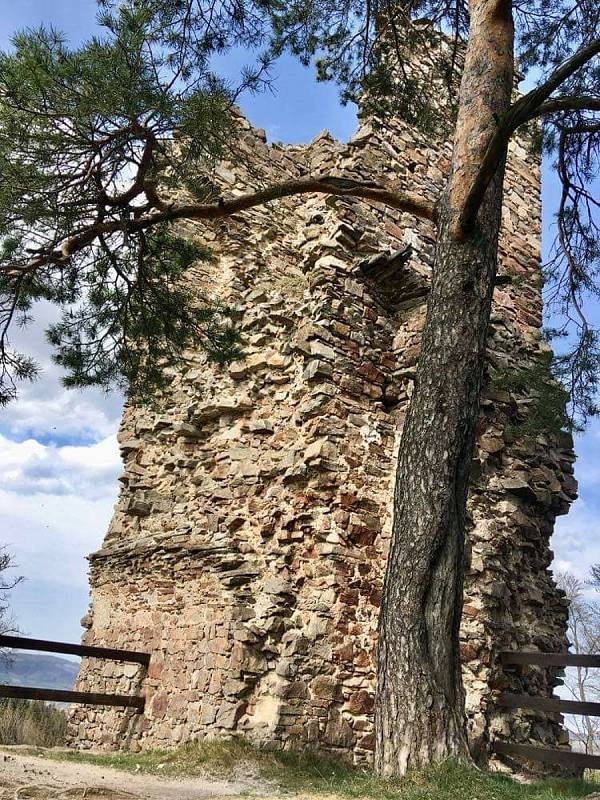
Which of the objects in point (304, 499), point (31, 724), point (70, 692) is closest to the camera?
point (70, 692)

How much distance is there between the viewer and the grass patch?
416cm

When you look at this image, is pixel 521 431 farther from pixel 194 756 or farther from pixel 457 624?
pixel 194 756

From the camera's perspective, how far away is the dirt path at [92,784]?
163 inches

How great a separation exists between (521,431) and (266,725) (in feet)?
13.5

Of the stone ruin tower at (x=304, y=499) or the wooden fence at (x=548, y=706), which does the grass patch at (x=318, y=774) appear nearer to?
the stone ruin tower at (x=304, y=499)

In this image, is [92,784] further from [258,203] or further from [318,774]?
[258,203]

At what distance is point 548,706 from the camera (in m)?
6.65

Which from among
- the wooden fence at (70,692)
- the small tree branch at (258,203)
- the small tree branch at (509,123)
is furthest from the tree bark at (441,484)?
the wooden fence at (70,692)

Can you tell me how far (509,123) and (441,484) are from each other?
8.51ft

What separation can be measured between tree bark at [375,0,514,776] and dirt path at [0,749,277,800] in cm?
115

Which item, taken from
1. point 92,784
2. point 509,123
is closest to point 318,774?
point 92,784

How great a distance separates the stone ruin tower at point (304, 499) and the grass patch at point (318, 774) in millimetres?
222

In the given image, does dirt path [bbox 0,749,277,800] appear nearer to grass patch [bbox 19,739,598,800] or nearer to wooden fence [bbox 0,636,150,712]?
grass patch [bbox 19,739,598,800]

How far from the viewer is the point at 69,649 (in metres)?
7.23
